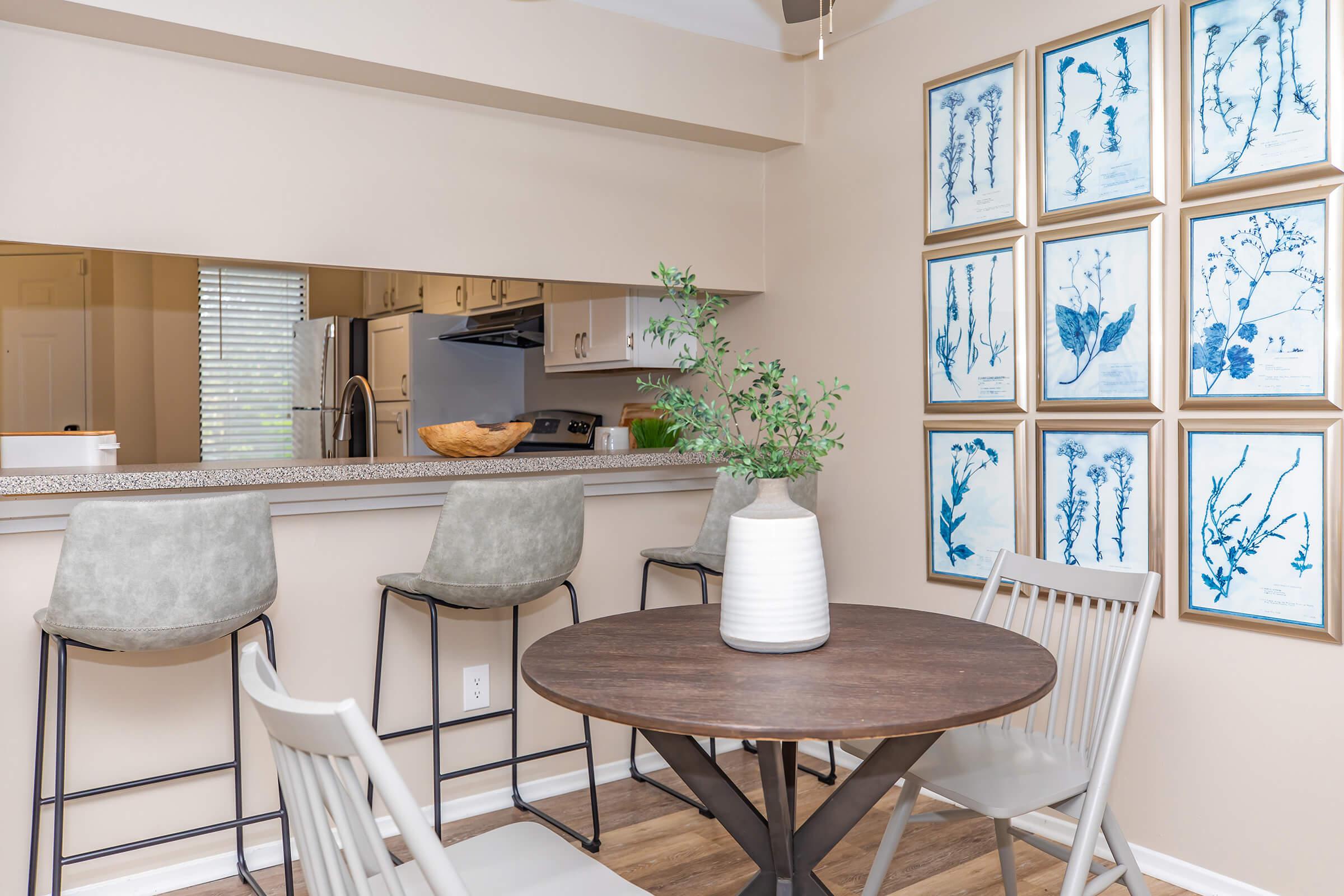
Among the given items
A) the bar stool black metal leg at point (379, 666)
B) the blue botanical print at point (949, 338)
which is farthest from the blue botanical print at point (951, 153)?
the bar stool black metal leg at point (379, 666)

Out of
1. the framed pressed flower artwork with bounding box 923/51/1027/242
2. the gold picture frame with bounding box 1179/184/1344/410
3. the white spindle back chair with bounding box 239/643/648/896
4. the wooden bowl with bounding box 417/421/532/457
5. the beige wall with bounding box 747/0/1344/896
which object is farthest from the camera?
the wooden bowl with bounding box 417/421/532/457

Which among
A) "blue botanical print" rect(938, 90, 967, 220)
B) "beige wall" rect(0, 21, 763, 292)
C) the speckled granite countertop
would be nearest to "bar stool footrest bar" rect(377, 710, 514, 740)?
the speckled granite countertop

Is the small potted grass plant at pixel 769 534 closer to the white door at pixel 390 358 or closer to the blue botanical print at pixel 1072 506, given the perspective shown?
the blue botanical print at pixel 1072 506

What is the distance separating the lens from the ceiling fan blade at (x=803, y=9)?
7.51 feet

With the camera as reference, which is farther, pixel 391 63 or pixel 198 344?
pixel 198 344

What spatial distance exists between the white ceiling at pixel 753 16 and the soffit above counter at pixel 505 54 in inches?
1.3

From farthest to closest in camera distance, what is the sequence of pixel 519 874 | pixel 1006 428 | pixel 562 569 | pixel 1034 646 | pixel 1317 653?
pixel 1006 428 < pixel 562 569 < pixel 1317 653 < pixel 1034 646 < pixel 519 874

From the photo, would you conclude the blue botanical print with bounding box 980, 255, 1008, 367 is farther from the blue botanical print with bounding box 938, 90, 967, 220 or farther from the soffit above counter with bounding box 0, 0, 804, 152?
the soffit above counter with bounding box 0, 0, 804, 152

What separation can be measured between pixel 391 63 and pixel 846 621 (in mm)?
1973

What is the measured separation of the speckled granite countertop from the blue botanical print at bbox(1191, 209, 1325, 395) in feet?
5.57

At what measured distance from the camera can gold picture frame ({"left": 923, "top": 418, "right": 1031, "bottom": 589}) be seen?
9.03ft

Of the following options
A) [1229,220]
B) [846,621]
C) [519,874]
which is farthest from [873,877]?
[1229,220]

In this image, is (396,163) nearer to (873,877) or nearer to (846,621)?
(846,621)

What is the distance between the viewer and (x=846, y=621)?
195cm
